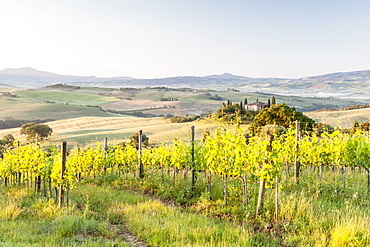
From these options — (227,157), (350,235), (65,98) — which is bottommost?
(350,235)

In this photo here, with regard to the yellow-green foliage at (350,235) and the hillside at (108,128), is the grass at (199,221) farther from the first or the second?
the hillside at (108,128)

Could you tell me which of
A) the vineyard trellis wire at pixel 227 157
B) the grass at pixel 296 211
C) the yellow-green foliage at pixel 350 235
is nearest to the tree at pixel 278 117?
the vineyard trellis wire at pixel 227 157

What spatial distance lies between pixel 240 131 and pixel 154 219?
3.41m

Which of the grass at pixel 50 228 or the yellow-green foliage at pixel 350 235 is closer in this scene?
the yellow-green foliage at pixel 350 235

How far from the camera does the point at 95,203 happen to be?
31.5 ft

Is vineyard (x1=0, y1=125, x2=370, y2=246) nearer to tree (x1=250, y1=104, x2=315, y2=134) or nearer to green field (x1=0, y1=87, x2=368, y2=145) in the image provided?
tree (x1=250, y1=104, x2=315, y2=134)

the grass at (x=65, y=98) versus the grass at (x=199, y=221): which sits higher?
the grass at (x=65, y=98)

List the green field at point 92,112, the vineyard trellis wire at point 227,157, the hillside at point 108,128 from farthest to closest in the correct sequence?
the green field at point 92,112
the hillside at point 108,128
the vineyard trellis wire at point 227,157

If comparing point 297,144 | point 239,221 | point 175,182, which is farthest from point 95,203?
point 297,144

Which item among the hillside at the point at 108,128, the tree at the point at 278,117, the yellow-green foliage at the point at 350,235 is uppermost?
the tree at the point at 278,117

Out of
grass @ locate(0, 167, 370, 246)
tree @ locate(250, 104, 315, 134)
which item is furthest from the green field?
grass @ locate(0, 167, 370, 246)

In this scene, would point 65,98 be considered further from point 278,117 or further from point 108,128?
point 278,117

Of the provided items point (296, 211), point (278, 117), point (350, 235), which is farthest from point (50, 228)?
point (278, 117)

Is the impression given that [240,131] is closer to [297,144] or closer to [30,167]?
[297,144]
